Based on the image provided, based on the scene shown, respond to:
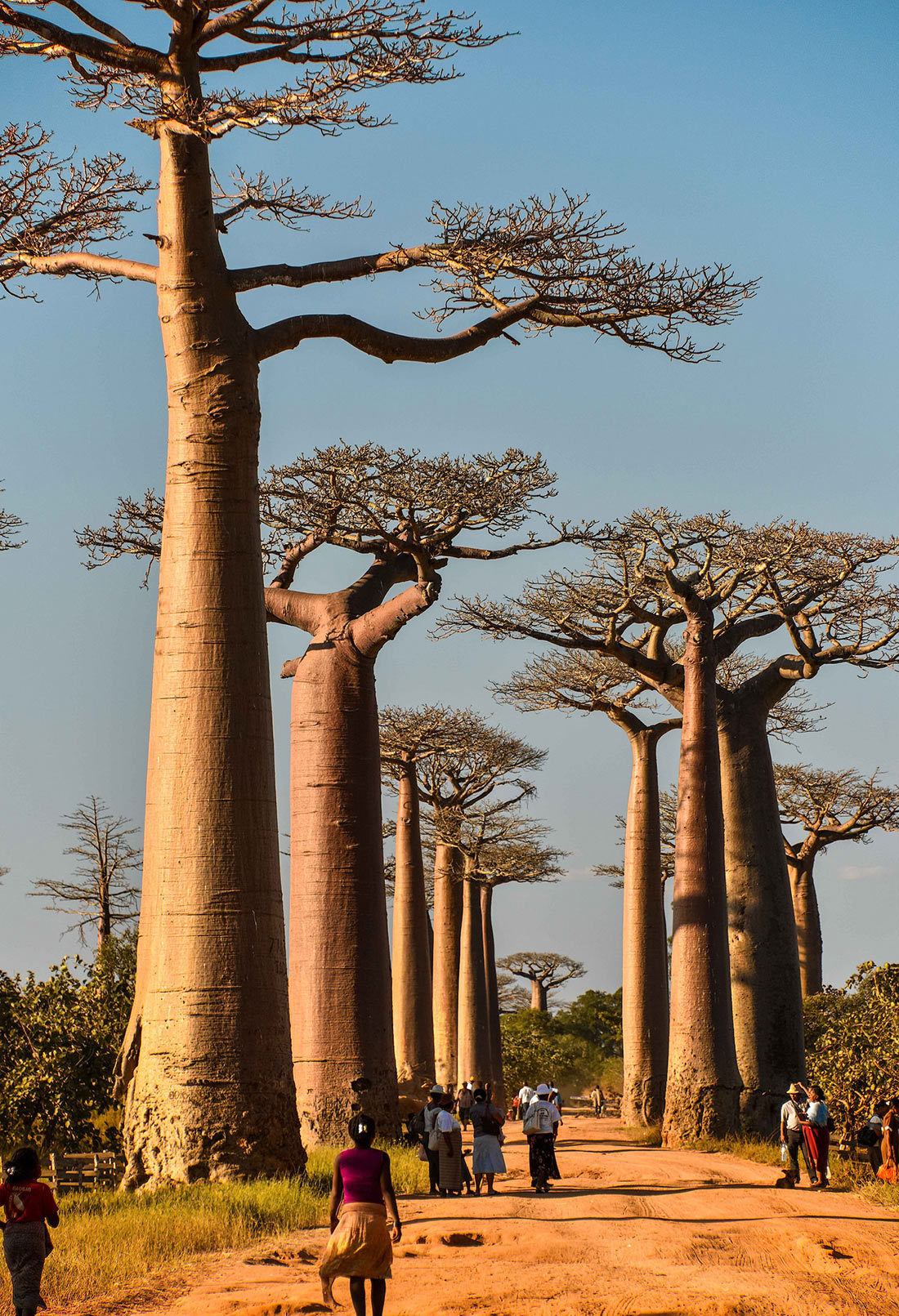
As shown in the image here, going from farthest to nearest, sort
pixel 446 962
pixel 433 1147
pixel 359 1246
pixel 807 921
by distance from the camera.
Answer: pixel 446 962 → pixel 807 921 → pixel 433 1147 → pixel 359 1246

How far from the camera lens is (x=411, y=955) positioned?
20312 millimetres

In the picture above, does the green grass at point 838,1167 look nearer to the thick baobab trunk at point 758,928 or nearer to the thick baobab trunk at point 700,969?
the thick baobab trunk at point 700,969

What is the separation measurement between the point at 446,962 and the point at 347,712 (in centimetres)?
→ 1381

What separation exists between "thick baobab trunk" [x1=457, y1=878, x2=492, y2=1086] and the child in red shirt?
60.1 feet

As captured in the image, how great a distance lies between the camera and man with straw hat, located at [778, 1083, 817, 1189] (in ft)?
34.5

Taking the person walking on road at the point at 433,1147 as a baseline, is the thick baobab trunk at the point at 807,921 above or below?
above

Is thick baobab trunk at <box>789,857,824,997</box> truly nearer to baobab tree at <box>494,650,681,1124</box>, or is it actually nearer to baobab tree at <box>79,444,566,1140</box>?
baobab tree at <box>494,650,681,1124</box>

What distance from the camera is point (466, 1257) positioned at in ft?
21.5

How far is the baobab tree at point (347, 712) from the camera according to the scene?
1105 centimetres

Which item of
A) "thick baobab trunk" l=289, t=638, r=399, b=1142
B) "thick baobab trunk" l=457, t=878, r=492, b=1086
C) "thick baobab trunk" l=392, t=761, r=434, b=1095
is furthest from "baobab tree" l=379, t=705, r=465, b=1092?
"thick baobab trunk" l=289, t=638, r=399, b=1142

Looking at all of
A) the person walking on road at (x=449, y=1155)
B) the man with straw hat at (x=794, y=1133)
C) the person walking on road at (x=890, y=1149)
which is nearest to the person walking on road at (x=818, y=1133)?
the man with straw hat at (x=794, y=1133)

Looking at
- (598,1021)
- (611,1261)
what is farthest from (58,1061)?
(598,1021)

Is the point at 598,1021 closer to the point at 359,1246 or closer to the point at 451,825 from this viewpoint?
the point at 451,825

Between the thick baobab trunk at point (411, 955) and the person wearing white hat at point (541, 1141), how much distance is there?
990cm
